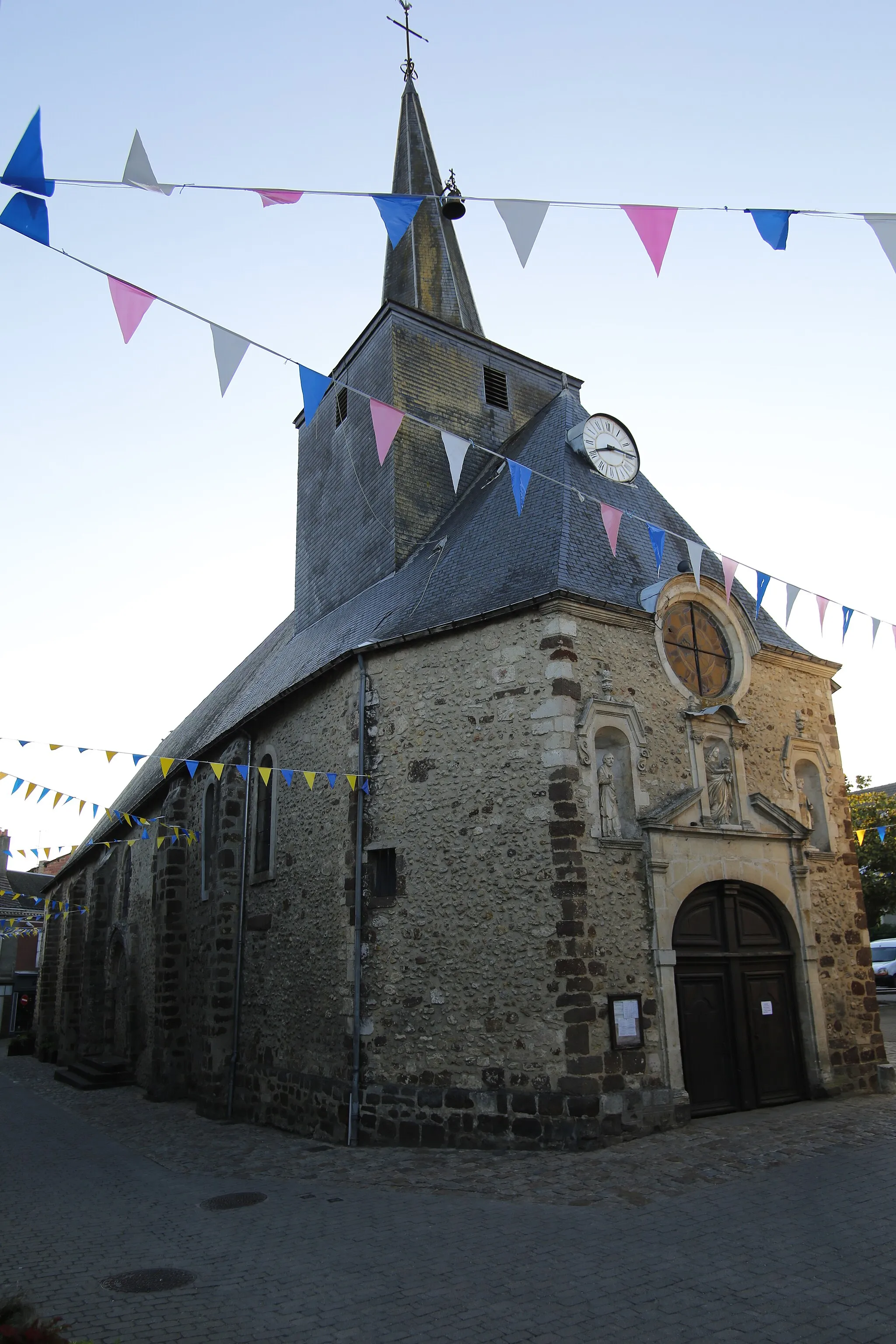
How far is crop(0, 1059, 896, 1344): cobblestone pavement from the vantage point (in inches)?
181

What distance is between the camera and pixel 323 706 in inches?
461

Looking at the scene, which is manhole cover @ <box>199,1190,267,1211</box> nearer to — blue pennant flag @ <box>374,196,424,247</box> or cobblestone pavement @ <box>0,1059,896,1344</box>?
→ cobblestone pavement @ <box>0,1059,896,1344</box>

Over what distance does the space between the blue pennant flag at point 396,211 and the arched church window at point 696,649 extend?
6434 mm

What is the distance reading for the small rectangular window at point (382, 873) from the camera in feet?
33.0

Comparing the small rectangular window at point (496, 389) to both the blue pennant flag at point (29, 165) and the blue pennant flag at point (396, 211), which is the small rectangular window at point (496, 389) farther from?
the blue pennant flag at point (29, 165)

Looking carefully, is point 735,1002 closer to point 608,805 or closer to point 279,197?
point 608,805

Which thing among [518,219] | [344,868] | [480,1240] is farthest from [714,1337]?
[344,868]

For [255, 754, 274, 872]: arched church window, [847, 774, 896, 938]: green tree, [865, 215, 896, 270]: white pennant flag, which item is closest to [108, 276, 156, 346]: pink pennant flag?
[865, 215, 896, 270]: white pennant flag

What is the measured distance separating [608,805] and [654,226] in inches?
230

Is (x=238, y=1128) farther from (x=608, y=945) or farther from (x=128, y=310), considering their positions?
(x=128, y=310)

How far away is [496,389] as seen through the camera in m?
16.5

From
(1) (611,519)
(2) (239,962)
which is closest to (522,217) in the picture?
(1) (611,519)

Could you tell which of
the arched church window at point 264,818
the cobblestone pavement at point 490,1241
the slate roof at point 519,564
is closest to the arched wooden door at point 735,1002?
the cobblestone pavement at point 490,1241

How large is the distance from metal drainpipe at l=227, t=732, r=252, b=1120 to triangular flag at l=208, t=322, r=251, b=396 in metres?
8.03
